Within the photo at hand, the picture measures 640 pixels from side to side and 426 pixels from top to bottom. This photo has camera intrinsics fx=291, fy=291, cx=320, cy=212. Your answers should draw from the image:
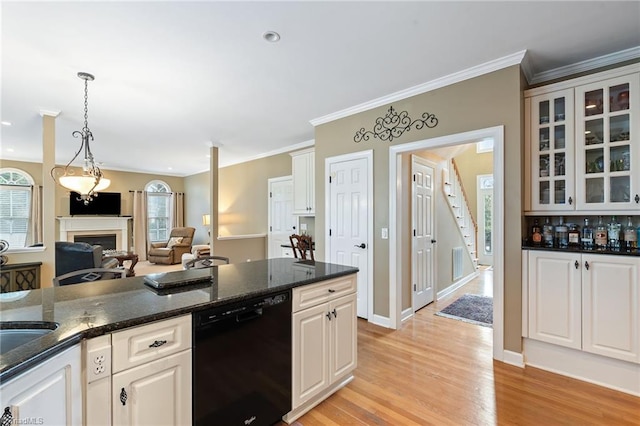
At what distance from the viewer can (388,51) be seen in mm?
2475

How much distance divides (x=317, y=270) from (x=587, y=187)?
2.45m

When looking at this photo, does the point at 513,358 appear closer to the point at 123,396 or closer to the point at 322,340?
the point at 322,340

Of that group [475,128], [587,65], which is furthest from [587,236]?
[587,65]

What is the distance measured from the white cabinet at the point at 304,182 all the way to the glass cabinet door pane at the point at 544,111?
124 inches

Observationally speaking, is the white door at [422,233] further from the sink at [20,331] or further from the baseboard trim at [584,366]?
the sink at [20,331]

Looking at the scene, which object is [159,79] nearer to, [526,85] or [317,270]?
[317,270]

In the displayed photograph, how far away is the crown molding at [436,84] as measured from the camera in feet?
8.43

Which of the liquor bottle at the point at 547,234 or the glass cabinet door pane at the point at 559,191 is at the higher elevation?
the glass cabinet door pane at the point at 559,191

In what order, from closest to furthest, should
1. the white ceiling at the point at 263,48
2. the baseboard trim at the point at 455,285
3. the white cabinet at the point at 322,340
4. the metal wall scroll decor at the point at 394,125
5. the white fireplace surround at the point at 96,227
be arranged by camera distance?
the white cabinet at the point at 322,340, the white ceiling at the point at 263,48, the metal wall scroll decor at the point at 394,125, the baseboard trim at the point at 455,285, the white fireplace surround at the point at 96,227

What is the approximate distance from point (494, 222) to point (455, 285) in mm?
2780

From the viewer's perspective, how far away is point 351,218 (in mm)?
3828

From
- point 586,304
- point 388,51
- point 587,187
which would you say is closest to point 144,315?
point 388,51

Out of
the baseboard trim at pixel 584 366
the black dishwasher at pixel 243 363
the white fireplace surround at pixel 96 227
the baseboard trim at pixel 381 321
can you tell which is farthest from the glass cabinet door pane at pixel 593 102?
the white fireplace surround at pixel 96 227

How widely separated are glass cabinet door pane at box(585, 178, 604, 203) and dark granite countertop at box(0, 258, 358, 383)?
2.25 meters
